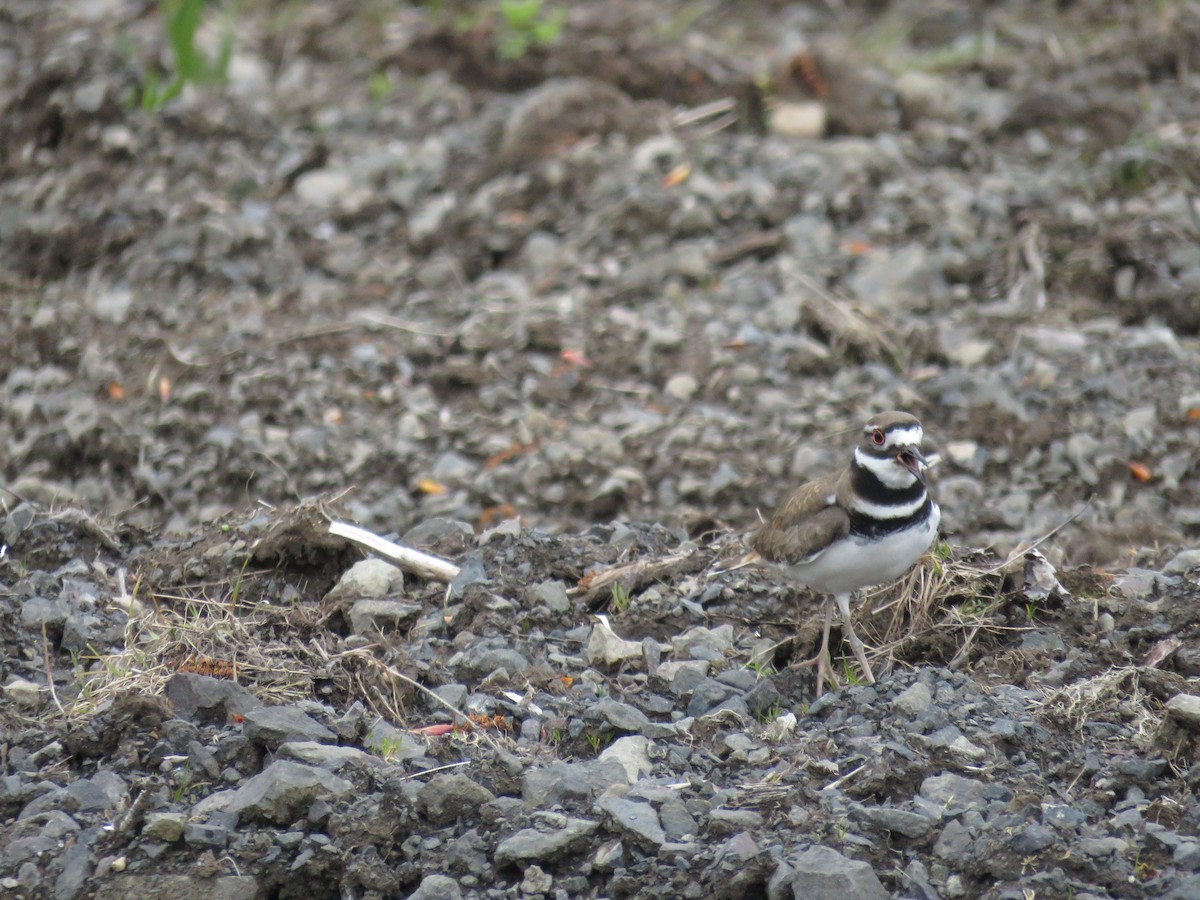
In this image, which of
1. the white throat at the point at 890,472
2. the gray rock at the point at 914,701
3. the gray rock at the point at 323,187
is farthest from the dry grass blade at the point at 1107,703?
the gray rock at the point at 323,187

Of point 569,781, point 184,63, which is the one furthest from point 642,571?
point 184,63

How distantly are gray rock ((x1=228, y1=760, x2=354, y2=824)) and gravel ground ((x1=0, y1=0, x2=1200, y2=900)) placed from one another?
0.04 feet

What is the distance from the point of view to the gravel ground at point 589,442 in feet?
12.5

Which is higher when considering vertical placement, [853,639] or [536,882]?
[536,882]

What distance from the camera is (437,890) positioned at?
362cm

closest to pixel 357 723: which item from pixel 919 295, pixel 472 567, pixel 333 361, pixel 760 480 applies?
pixel 472 567

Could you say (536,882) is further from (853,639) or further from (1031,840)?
(853,639)

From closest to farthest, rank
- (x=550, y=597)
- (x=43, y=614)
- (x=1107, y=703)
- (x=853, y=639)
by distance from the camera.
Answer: (x=1107, y=703) < (x=853, y=639) < (x=43, y=614) < (x=550, y=597)

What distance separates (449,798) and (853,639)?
1.52 m

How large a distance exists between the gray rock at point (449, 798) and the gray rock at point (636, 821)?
34 cm

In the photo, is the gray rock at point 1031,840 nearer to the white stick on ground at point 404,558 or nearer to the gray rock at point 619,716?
the gray rock at point 619,716

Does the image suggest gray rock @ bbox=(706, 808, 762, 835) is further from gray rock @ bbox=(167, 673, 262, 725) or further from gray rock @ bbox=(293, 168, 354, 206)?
gray rock @ bbox=(293, 168, 354, 206)

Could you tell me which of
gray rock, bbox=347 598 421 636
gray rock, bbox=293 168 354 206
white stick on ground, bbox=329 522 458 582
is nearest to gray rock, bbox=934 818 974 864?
gray rock, bbox=347 598 421 636

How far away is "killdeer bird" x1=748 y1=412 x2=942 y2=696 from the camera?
463 centimetres
